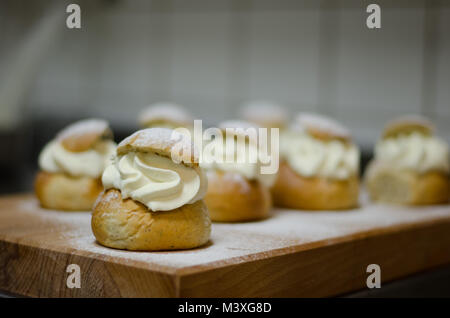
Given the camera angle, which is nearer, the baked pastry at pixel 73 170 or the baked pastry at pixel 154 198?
the baked pastry at pixel 154 198

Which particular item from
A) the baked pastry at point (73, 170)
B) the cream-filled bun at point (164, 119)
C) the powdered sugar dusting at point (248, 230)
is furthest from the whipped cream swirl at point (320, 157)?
the baked pastry at point (73, 170)

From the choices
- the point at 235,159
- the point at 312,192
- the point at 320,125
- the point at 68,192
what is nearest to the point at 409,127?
the point at 320,125

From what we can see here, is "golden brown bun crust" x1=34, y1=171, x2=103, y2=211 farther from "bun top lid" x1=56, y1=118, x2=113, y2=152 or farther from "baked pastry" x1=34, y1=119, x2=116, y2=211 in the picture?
"bun top lid" x1=56, y1=118, x2=113, y2=152

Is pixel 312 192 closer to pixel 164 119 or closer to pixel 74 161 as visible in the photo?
pixel 164 119

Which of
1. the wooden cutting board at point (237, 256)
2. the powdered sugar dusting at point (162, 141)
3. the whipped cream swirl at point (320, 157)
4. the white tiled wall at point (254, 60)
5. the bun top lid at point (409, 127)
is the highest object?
the white tiled wall at point (254, 60)

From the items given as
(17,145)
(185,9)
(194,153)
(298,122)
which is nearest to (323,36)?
(185,9)

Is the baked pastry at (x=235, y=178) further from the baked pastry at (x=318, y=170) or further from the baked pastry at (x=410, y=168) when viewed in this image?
the baked pastry at (x=410, y=168)
